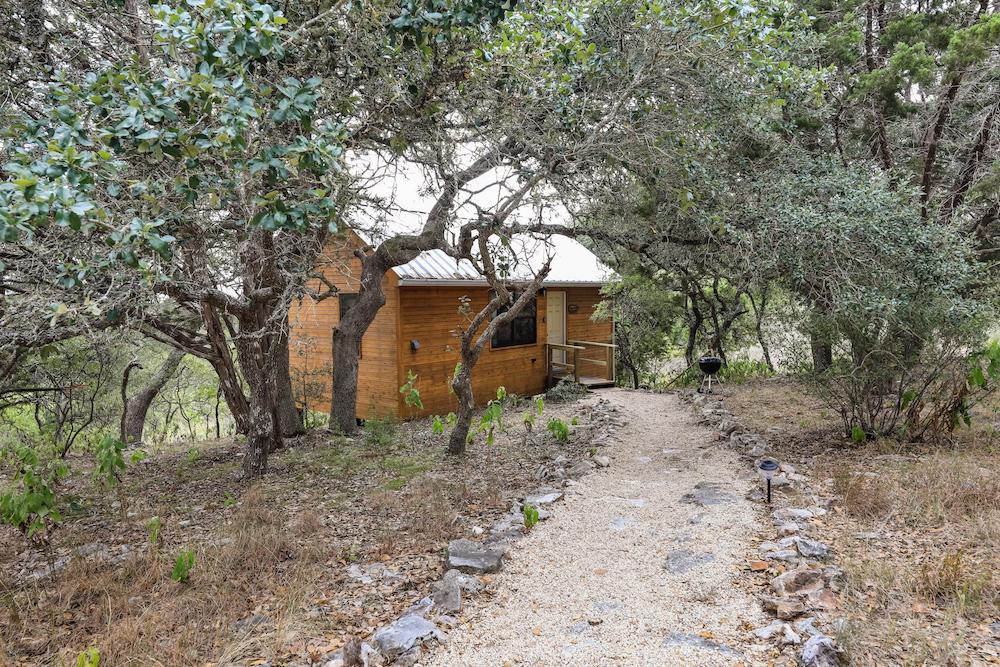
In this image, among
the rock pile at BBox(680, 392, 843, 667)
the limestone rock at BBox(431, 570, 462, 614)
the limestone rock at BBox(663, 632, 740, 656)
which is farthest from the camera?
the limestone rock at BBox(431, 570, 462, 614)

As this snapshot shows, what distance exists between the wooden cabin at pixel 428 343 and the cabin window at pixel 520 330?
0.02 metres

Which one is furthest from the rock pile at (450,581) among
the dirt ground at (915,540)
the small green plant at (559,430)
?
the dirt ground at (915,540)

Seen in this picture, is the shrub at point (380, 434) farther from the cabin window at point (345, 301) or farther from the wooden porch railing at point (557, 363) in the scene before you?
the wooden porch railing at point (557, 363)

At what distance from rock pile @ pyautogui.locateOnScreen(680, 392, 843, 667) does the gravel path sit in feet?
0.42

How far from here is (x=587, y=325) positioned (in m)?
15.6

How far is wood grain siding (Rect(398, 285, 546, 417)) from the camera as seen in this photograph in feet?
34.4

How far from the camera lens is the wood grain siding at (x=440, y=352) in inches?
413

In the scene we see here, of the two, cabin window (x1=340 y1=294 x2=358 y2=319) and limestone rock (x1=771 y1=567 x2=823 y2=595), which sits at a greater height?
cabin window (x1=340 y1=294 x2=358 y2=319)

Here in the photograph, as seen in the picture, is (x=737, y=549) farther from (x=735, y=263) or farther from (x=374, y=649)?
(x=735, y=263)

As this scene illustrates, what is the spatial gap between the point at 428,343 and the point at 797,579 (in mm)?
8266

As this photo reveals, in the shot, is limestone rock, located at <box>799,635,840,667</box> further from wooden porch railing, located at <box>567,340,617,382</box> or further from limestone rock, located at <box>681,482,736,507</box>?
wooden porch railing, located at <box>567,340,617,382</box>

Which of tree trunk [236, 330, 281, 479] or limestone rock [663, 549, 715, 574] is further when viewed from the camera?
tree trunk [236, 330, 281, 479]

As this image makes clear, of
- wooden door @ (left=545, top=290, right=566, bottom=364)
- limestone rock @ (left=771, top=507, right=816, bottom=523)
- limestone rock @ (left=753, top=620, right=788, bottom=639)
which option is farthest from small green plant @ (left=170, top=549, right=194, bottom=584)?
wooden door @ (left=545, top=290, right=566, bottom=364)

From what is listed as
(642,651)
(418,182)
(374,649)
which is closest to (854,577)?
(642,651)
